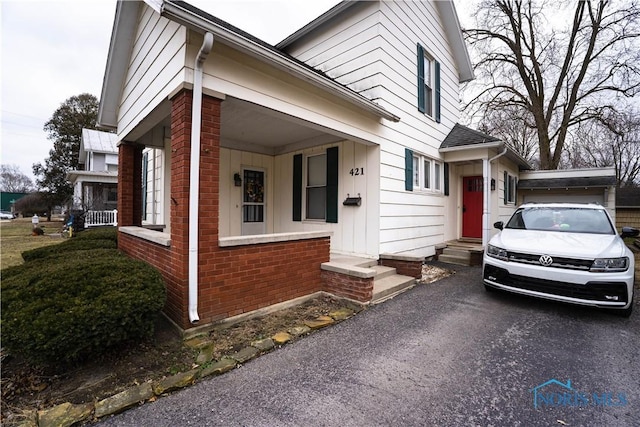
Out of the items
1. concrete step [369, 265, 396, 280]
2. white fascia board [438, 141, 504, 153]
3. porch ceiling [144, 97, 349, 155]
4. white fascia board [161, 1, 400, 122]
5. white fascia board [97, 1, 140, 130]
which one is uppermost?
white fascia board [97, 1, 140, 130]

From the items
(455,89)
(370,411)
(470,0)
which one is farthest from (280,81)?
(470,0)

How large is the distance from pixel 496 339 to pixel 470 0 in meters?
16.0

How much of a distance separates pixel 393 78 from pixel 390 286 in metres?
4.64

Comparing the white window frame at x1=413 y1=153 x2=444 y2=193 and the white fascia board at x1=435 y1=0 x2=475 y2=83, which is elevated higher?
the white fascia board at x1=435 y1=0 x2=475 y2=83

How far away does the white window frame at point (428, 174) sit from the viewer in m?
7.51

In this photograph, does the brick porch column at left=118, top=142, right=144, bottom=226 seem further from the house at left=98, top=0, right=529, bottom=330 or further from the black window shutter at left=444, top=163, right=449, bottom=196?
the black window shutter at left=444, top=163, right=449, bottom=196

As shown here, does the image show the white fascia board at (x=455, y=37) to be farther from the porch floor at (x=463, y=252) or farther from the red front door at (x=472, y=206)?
the porch floor at (x=463, y=252)

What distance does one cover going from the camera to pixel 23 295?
2523 mm

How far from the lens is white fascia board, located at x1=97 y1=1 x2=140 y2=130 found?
4836mm

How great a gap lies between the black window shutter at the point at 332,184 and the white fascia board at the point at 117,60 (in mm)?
4254

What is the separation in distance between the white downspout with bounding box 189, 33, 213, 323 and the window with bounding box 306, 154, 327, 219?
381cm

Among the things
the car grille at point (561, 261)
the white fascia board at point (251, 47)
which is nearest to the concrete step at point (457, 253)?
the car grille at point (561, 261)

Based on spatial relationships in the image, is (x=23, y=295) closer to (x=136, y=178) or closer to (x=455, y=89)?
(x=136, y=178)

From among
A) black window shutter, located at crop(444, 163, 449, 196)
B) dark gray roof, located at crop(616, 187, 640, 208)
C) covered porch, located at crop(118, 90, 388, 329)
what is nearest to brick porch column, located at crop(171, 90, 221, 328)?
covered porch, located at crop(118, 90, 388, 329)
